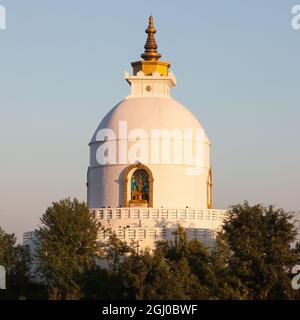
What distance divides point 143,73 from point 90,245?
14.6 m

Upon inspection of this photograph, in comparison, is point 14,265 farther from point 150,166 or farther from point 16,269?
point 150,166

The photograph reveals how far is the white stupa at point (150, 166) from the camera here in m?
82.9

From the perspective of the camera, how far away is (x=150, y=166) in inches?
3344

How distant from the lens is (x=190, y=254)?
7538cm

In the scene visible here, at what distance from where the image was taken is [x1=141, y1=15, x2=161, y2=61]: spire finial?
89.0m

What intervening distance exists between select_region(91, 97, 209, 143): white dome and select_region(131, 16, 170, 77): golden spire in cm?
222

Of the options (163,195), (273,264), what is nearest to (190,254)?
(273,264)

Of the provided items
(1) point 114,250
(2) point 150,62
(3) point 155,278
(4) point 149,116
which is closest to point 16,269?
(1) point 114,250

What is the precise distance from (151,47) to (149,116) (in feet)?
17.4

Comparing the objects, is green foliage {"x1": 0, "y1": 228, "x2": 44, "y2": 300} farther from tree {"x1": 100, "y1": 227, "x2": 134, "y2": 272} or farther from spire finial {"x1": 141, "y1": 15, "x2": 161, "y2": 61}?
spire finial {"x1": 141, "y1": 15, "x2": 161, "y2": 61}

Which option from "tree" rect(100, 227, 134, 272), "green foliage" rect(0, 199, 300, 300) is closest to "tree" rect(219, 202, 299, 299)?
"green foliage" rect(0, 199, 300, 300)
